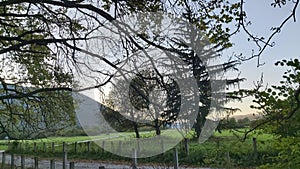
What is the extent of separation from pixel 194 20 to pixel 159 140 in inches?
94.5

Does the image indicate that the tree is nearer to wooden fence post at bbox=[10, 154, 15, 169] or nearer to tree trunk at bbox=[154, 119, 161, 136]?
tree trunk at bbox=[154, 119, 161, 136]

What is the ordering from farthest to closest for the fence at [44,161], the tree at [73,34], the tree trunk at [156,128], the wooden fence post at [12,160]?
the wooden fence post at [12,160], the fence at [44,161], the tree trunk at [156,128], the tree at [73,34]

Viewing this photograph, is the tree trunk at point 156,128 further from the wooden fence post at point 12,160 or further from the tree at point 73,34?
the wooden fence post at point 12,160

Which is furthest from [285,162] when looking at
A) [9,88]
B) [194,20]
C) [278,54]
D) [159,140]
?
[9,88]

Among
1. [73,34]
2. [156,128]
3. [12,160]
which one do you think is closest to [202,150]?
[156,128]

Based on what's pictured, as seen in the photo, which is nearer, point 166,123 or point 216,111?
point 166,123

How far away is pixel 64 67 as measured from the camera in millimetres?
5855

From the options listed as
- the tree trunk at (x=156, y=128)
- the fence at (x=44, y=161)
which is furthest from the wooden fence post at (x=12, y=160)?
the tree trunk at (x=156, y=128)

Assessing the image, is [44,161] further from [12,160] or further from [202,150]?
[202,150]

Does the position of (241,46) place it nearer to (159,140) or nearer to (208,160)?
(208,160)

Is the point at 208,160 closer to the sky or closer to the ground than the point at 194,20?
closer to the ground

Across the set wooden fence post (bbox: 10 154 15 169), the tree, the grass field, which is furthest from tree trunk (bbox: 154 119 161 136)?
wooden fence post (bbox: 10 154 15 169)

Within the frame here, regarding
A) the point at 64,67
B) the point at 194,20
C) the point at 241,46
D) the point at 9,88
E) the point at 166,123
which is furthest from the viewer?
the point at 9,88

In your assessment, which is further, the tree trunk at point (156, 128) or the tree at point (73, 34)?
the tree trunk at point (156, 128)
